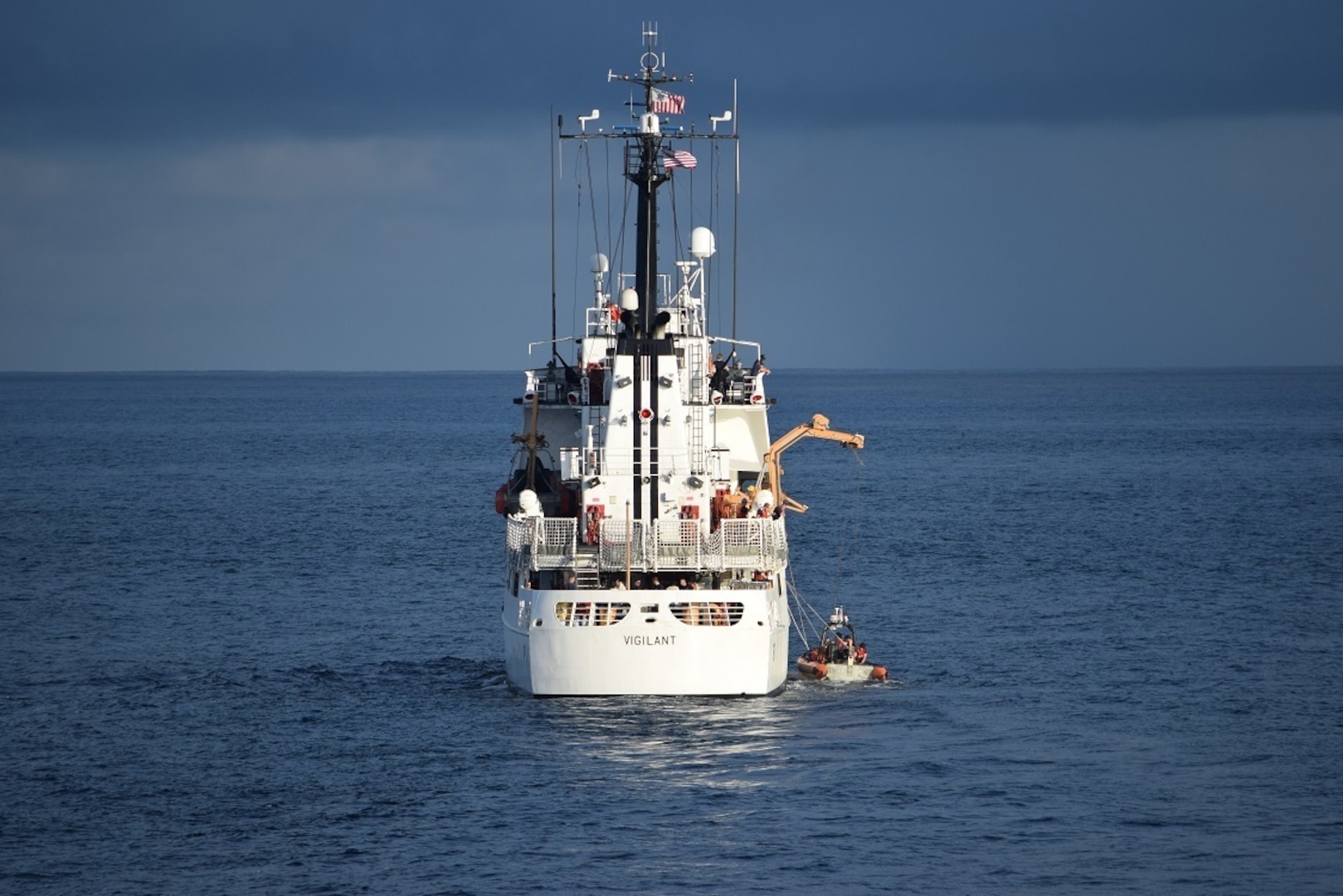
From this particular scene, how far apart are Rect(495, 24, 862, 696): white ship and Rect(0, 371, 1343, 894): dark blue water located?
5.10ft

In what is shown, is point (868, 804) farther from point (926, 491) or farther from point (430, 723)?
point (926, 491)

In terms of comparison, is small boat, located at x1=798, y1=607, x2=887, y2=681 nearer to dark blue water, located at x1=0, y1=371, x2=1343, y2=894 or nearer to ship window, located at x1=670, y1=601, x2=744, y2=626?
dark blue water, located at x1=0, y1=371, x2=1343, y2=894

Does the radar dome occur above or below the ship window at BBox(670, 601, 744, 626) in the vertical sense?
above

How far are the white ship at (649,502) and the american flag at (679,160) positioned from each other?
0.18 ft

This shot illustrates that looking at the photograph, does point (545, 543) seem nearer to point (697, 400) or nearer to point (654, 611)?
point (654, 611)

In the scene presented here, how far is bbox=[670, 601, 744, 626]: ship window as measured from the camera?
155ft

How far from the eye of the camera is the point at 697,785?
139 feet

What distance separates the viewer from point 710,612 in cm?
4728

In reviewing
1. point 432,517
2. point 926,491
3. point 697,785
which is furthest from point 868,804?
point 926,491

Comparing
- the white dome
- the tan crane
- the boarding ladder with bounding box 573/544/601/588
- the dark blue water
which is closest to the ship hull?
the dark blue water

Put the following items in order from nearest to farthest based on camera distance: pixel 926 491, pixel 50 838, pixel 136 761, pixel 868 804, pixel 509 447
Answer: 1. pixel 50 838
2. pixel 868 804
3. pixel 136 761
4. pixel 926 491
5. pixel 509 447

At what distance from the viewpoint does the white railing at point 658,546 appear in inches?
1916

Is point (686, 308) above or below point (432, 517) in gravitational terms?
above

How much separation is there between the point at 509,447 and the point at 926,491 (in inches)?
2290
